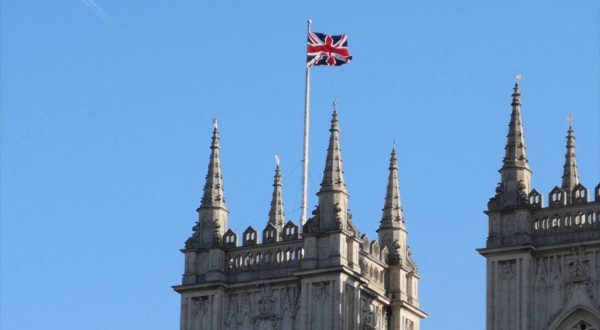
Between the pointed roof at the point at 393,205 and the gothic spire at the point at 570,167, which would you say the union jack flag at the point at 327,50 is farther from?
the gothic spire at the point at 570,167

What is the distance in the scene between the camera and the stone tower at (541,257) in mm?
77812

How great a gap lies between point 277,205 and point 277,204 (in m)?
0.04

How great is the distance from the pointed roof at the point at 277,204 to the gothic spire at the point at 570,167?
1472 cm

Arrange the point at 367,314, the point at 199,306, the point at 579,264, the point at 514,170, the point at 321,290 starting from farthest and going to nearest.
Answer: the point at 199,306, the point at 367,314, the point at 321,290, the point at 514,170, the point at 579,264

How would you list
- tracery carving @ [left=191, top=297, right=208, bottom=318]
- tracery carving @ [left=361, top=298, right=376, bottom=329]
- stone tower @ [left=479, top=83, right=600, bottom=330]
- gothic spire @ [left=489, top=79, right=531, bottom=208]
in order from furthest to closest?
1. tracery carving @ [left=191, top=297, right=208, bottom=318]
2. tracery carving @ [left=361, top=298, right=376, bottom=329]
3. gothic spire @ [left=489, top=79, right=531, bottom=208]
4. stone tower @ [left=479, top=83, right=600, bottom=330]

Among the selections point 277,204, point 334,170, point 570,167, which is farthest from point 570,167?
point 277,204

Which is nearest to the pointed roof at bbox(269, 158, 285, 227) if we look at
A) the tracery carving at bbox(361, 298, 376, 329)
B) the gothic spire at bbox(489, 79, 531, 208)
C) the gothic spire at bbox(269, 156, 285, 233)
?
the gothic spire at bbox(269, 156, 285, 233)

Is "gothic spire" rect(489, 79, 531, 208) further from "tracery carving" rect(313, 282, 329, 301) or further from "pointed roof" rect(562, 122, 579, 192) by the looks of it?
"tracery carving" rect(313, 282, 329, 301)

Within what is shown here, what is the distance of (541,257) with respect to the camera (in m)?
79.1

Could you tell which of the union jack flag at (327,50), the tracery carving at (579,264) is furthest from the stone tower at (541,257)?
the union jack flag at (327,50)

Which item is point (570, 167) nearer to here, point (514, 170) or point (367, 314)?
point (514, 170)

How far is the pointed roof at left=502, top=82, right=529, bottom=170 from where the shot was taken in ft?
265

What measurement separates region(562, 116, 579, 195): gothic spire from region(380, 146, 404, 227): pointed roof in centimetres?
1029

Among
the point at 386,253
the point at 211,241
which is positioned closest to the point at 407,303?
the point at 386,253
